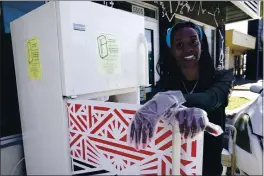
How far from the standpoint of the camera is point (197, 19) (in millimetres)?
5363

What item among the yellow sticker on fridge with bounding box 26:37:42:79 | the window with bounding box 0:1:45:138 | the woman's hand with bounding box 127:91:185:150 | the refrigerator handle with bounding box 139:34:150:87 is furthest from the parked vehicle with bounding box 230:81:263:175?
the window with bounding box 0:1:45:138

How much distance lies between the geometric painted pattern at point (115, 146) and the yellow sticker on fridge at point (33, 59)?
376mm

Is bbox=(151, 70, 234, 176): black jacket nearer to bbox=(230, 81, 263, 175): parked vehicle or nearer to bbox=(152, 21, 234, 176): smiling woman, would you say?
bbox=(152, 21, 234, 176): smiling woman

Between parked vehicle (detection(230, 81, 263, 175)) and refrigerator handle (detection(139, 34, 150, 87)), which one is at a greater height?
refrigerator handle (detection(139, 34, 150, 87))

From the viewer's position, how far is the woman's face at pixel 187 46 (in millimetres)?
1361

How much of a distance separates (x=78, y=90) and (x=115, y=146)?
44 centimetres

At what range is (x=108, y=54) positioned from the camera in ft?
5.04

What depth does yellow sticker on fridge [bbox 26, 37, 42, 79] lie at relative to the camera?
146cm

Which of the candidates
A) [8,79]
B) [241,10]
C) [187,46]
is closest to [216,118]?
[187,46]

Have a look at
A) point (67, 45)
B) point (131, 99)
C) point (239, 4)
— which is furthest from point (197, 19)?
point (67, 45)

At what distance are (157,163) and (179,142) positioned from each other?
195mm

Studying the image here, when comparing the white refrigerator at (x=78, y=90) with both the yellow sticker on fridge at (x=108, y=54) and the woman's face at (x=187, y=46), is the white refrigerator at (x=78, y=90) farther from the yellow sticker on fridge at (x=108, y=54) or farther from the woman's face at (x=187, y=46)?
the woman's face at (x=187, y=46)

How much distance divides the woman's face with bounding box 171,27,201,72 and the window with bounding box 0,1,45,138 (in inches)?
55.7

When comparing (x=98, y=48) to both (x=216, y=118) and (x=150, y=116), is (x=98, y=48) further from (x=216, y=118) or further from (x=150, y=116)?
(x=216, y=118)
